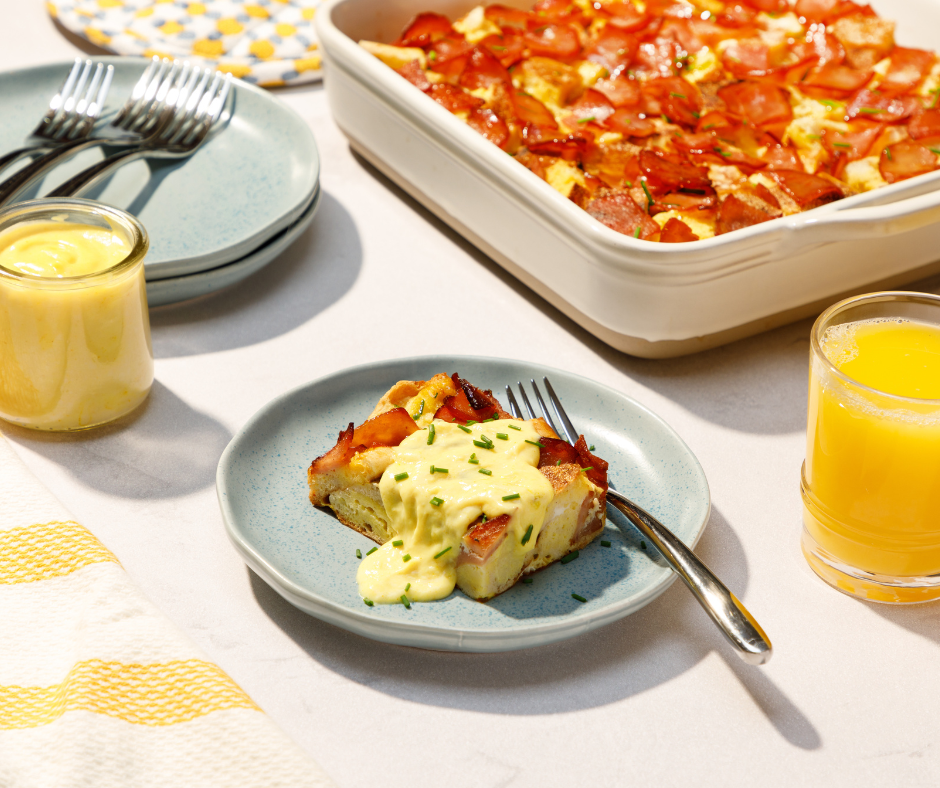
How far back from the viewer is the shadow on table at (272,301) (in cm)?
128

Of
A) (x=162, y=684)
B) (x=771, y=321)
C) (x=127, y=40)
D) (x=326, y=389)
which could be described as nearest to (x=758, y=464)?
(x=771, y=321)

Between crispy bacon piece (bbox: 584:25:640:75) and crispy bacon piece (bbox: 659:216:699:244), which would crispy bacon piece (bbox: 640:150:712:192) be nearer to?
crispy bacon piece (bbox: 659:216:699:244)

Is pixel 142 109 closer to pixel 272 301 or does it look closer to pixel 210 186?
pixel 210 186

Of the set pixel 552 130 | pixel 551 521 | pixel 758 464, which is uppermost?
pixel 552 130

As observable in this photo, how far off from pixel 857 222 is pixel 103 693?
0.88m

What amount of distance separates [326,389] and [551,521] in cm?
33

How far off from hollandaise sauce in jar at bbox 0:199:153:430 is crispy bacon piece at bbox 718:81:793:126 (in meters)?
0.92

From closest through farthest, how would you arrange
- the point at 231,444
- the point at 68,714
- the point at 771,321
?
the point at 68,714 → the point at 231,444 → the point at 771,321

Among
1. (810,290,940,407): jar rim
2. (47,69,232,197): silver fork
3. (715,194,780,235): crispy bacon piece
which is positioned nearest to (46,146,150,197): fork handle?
(47,69,232,197): silver fork

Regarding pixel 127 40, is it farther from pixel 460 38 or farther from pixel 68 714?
pixel 68 714

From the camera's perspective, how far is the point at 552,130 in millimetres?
1397

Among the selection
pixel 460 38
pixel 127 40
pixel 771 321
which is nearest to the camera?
pixel 771 321

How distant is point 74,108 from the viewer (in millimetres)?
1586

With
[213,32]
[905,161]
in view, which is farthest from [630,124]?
[213,32]
